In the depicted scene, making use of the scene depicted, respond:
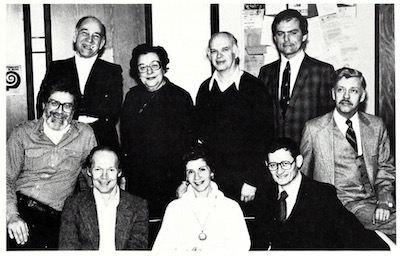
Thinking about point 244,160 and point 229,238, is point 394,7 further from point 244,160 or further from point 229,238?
point 229,238

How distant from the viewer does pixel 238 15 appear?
2004 millimetres

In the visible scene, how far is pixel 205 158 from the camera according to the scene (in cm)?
187

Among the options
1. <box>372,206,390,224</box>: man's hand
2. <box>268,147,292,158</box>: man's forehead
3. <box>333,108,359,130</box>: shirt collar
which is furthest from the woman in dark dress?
<box>372,206,390,224</box>: man's hand

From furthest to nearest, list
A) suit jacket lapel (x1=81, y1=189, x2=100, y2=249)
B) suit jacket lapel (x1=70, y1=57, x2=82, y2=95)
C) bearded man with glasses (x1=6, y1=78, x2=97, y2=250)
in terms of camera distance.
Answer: suit jacket lapel (x1=70, y1=57, x2=82, y2=95) → bearded man with glasses (x1=6, y1=78, x2=97, y2=250) → suit jacket lapel (x1=81, y1=189, x2=100, y2=249)

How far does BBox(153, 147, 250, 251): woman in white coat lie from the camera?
71.6 inches

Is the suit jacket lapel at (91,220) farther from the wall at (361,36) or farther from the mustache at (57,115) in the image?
the wall at (361,36)

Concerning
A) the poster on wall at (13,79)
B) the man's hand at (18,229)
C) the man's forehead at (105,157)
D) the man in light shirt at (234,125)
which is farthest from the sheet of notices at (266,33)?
the man's hand at (18,229)

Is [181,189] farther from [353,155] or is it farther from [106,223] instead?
[353,155]

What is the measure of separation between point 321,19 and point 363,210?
749mm

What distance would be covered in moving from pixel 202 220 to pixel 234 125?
38 cm

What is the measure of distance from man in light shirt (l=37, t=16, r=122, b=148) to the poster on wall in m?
0.10

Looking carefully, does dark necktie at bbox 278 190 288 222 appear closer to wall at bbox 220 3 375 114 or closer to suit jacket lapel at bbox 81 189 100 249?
wall at bbox 220 3 375 114

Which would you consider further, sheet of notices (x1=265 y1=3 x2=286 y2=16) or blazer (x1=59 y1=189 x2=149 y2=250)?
sheet of notices (x1=265 y1=3 x2=286 y2=16)

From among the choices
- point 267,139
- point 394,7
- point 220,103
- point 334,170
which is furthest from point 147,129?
point 394,7
